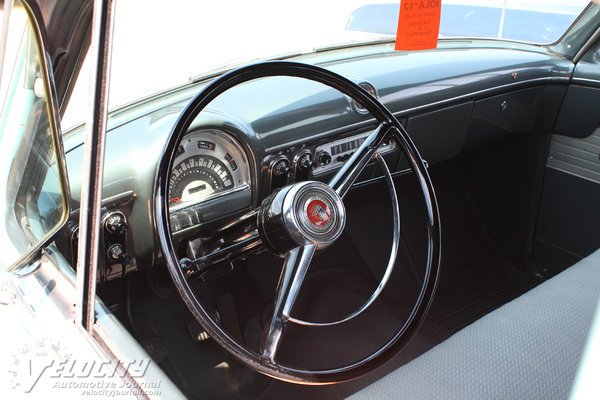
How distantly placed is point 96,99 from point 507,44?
2184 millimetres

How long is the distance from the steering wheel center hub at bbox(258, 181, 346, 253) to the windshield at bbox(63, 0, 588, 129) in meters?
0.56

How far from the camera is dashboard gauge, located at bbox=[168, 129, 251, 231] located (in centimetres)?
145

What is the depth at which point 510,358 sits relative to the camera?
1.06m

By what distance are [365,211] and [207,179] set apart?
99 cm

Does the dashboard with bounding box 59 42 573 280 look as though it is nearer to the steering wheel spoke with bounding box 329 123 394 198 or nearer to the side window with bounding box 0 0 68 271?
the side window with bounding box 0 0 68 271

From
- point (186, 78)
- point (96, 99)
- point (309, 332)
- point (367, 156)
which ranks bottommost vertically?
point (309, 332)

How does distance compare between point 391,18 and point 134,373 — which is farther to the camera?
point 391,18

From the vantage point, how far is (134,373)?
2.71 feet

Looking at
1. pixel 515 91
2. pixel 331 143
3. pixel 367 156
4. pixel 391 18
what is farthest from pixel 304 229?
pixel 515 91

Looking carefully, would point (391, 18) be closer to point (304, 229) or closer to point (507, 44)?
point (507, 44)

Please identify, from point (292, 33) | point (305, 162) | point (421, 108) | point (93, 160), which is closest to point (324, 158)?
point (305, 162)

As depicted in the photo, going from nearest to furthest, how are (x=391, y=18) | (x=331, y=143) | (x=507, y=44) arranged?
1. (x=331, y=143)
2. (x=391, y=18)
3. (x=507, y=44)

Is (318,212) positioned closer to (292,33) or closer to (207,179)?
(207,179)

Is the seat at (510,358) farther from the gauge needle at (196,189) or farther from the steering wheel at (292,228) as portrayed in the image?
the gauge needle at (196,189)
